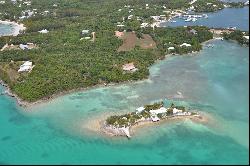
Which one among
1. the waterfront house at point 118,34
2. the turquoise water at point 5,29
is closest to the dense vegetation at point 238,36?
the waterfront house at point 118,34

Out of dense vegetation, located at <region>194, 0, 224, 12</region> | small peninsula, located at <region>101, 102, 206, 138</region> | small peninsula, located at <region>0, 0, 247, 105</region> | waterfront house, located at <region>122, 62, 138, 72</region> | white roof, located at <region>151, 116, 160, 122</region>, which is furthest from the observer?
dense vegetation, located at <region>194, 0, 224, 12</region>

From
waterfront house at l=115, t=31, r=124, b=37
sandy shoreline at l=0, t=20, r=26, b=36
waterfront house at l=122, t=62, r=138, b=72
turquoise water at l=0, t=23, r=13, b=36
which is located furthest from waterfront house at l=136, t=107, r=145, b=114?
turquoise water at l=0, t=23, r=13, b=36

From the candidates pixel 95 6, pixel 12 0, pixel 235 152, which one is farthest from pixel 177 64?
pixel 12 0

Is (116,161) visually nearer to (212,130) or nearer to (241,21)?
(212,130)

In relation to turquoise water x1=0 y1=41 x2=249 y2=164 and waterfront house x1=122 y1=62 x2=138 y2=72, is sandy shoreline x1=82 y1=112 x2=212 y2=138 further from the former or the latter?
waterfront house x1=122 y1=62 x2=138 y2=72

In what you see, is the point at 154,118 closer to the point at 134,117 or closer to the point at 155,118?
the point at 155,118
